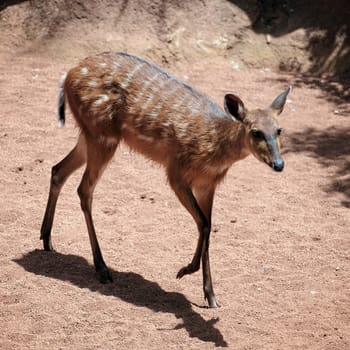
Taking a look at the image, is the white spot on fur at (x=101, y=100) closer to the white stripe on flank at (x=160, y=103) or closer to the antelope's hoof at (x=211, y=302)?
the white stripe on flank at (x=160, y=103)

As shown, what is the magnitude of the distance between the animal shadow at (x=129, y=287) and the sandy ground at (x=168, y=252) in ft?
0.05

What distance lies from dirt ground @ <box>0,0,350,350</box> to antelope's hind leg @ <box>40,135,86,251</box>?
6.4 inches

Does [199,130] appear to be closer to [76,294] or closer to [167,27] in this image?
Answer: [76,294]

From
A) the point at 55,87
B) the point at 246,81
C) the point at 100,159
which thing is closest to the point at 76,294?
the point at 100,159

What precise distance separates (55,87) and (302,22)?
3971 millimetres

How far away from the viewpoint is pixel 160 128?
5.68 m

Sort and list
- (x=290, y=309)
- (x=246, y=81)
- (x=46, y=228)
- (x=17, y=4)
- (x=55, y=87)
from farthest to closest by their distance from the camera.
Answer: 1. (x=17, y=4)
2. (x=246, y=81)
3. (x=55, y=87)
4. (x=46, y=228)
5. (x=290, y=309)

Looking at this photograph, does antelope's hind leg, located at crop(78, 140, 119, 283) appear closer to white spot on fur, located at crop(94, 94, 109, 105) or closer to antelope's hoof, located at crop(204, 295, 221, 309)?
white spot on fur, located at crop(94, 94, 109, 105)

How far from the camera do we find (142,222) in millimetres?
6723

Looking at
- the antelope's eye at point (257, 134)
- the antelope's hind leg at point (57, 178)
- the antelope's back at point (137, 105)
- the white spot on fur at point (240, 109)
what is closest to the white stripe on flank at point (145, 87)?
the antelope's back at point (137, 105)

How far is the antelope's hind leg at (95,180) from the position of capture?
19.0 feet

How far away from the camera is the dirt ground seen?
5.10 metres

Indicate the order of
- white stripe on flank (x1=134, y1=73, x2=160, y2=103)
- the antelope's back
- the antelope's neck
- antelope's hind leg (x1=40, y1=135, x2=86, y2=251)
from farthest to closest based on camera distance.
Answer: antelope's hind leg (x1=40, y1=135, x2=86, y2=251), white stripe on flank (x1=134, y1=73, x2=160, y2=103), the antelope's back, the antelope's neck

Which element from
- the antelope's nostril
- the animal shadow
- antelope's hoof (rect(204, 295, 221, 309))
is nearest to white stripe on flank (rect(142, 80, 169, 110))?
the antelope's nostril
